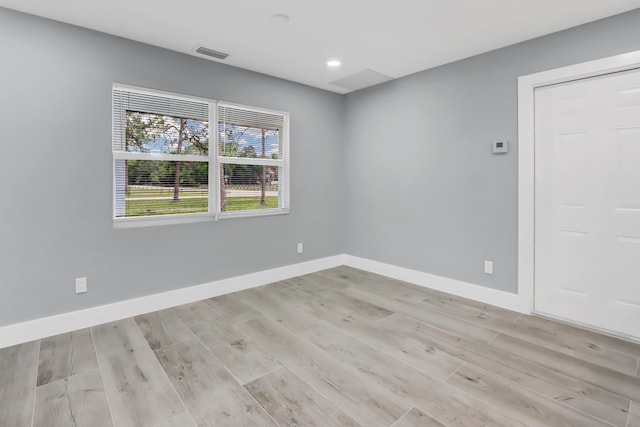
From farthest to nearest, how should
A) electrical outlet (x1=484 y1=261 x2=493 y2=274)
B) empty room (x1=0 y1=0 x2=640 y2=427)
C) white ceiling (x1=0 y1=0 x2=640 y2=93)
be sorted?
1. electrical outlet (x1=484 y1=261 x2=493 y2=274)
2. white ceiling (x1=0 y1=0 x2=640 y2=93)
3. empty room (x1=0 y1=0 x2=640 y2=427)

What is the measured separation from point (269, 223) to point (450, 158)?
224 cm

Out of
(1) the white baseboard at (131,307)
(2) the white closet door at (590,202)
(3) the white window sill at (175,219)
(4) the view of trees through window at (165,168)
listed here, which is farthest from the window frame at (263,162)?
(2) the white closet door at (590,202)

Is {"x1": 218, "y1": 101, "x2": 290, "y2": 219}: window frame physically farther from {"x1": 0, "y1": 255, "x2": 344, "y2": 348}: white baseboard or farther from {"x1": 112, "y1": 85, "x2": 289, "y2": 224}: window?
{"x1": 0, "y1": 255, "x2": 344, "y2": 348}: white baseboard

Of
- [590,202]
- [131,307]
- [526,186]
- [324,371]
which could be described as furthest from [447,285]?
[131,307]

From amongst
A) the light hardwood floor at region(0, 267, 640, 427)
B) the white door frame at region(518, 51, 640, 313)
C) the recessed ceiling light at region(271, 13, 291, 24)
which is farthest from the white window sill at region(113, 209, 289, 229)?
the white door frame at region(518, 51, 640, 313)

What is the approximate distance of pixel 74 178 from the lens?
268 cm

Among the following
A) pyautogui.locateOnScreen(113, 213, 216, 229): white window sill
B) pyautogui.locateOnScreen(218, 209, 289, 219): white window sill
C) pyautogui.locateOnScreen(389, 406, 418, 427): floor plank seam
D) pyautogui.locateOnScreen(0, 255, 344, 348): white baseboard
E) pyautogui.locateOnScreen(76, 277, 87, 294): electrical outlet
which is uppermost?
pyautogui.locateOnScreen(218, 209, 289, 219): white window sill

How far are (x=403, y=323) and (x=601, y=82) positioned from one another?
256 centimetres

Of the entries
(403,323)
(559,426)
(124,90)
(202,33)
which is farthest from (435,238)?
(124,90)

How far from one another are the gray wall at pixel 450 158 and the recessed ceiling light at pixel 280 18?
1.87 m

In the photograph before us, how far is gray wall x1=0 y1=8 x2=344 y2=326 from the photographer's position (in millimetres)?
2443

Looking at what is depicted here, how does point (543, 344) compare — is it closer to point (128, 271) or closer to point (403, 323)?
point (403, 323)

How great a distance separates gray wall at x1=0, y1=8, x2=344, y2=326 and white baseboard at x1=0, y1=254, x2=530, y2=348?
73 millimetres

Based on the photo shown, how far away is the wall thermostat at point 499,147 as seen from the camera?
3096mm
